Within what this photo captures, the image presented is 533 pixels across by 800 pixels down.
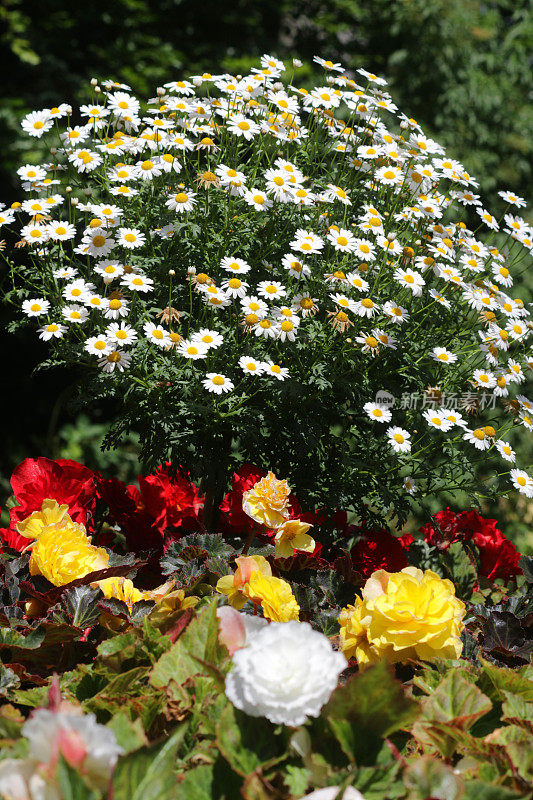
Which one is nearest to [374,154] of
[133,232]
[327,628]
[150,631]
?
[133,232]

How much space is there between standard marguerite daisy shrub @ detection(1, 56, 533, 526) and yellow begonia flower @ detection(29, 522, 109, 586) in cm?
45

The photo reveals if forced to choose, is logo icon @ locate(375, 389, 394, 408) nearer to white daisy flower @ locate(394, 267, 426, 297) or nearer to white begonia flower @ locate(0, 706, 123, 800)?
white daisy flower @ locate(394, 267, 426, 297)

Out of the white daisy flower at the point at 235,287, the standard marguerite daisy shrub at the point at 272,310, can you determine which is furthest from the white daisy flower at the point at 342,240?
the white daisy flower at the point at 235,287

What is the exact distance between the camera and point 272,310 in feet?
5.86

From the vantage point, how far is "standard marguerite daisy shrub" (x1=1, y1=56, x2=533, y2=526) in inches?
69.4

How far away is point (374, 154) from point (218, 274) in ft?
1.71

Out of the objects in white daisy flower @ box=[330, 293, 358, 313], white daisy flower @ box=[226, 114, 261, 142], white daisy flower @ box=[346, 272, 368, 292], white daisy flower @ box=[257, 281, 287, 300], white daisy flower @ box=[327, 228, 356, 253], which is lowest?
white daisy flower @ box=[257, 281, 287, 300]

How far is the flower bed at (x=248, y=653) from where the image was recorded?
2.60ft

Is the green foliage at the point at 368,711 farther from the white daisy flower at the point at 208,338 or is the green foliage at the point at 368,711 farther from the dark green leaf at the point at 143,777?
the white daisy flower at the point at 208,338

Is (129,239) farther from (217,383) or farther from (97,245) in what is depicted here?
(217,383)

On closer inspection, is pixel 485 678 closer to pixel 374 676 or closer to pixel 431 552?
pixel 374 676

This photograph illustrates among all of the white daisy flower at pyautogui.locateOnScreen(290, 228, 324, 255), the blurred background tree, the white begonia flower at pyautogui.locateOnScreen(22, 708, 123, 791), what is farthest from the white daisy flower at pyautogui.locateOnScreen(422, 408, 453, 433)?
the blurred background tree

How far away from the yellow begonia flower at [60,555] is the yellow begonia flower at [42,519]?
0.17 feet

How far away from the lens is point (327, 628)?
130 cm
